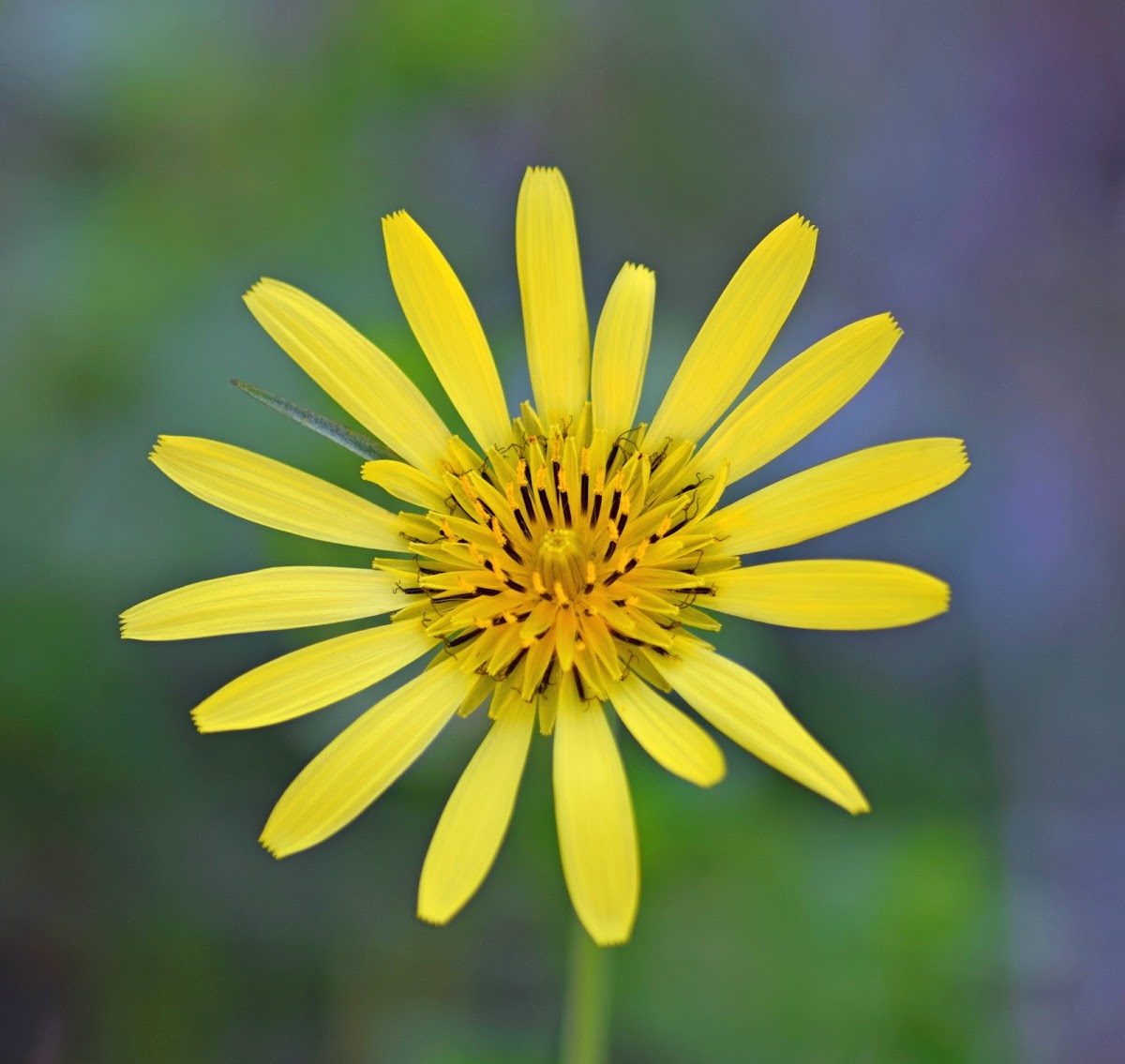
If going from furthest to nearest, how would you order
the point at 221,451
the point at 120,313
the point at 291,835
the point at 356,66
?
the point at 356,66
the point at 120,313
the point at 221,451
the point at 291,835

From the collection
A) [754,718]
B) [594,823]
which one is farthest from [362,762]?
[754,718]

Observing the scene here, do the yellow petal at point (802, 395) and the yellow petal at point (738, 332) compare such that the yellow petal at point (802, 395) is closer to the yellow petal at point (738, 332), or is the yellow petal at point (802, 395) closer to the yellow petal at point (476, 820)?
the yellow petal at point (738, 332)

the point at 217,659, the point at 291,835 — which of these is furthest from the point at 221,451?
the point at 217,659

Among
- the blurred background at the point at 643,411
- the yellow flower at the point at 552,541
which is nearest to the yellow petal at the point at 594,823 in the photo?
the yellow flower at the point at 552,541

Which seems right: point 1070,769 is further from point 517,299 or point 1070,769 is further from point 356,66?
point 356,66

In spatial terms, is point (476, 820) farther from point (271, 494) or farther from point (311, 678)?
point (271, 494)

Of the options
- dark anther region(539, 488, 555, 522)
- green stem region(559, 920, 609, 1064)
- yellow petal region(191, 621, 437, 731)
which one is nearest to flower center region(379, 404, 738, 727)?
dark anther region(539, 488, 555, 522)
